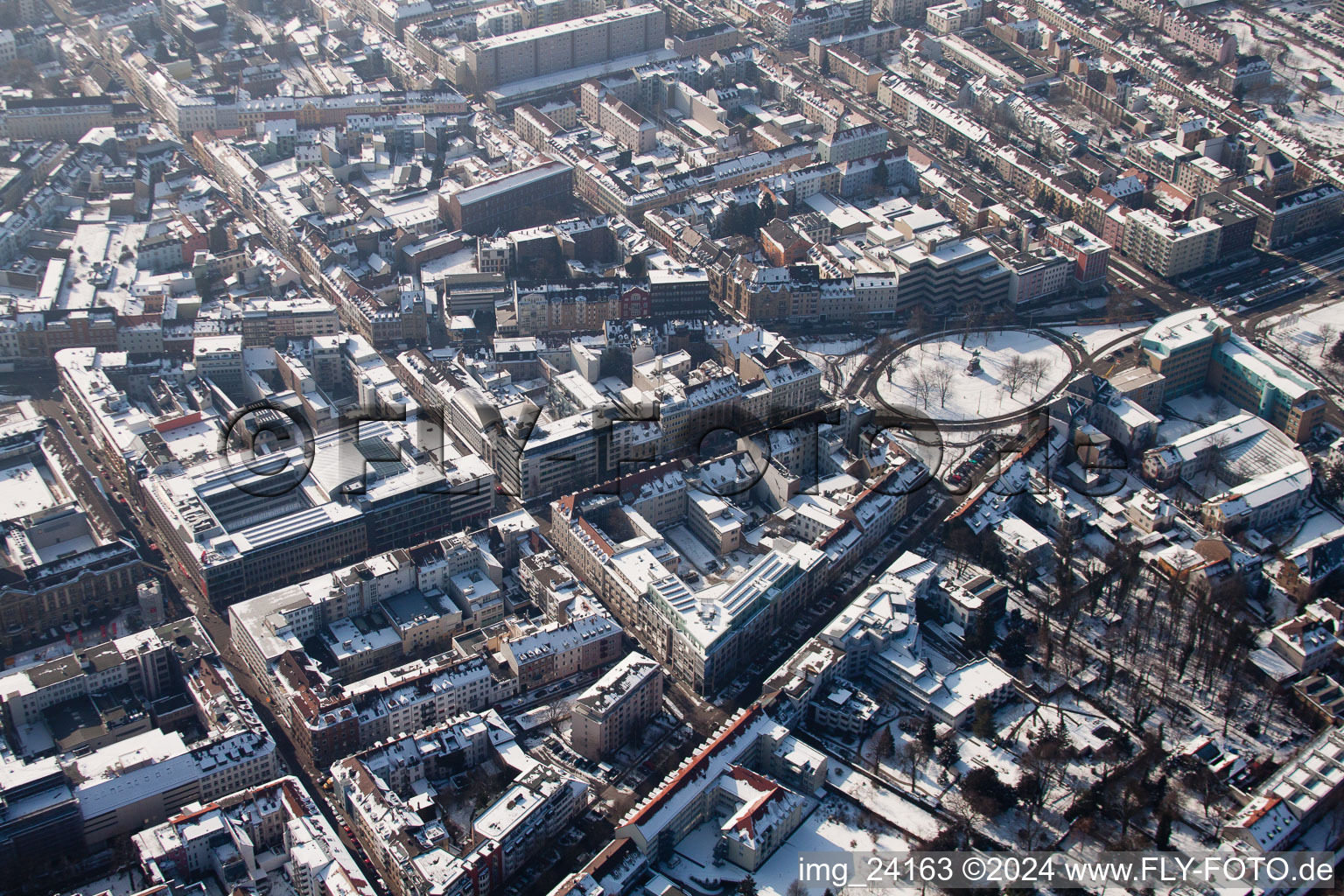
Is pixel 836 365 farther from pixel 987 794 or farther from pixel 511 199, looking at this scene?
pixel 987 794

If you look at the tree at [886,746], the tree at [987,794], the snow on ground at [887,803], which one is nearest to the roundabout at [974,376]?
the tree at [886,746]

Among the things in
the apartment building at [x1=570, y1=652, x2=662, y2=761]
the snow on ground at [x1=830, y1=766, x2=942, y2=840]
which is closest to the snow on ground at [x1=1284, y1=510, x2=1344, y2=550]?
the snow on ground at [x1=830, y1=766, x2=942, y2=840]

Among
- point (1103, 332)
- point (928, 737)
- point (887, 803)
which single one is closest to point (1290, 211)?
point (1103, 332)

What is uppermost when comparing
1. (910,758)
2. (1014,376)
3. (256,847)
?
(1014,376)

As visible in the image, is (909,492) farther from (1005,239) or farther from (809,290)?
(1005,239)

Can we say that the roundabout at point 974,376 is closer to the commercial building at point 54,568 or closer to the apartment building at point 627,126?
the apartment building at point 627,126

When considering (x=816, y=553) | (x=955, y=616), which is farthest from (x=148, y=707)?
(x=955, y=616)
